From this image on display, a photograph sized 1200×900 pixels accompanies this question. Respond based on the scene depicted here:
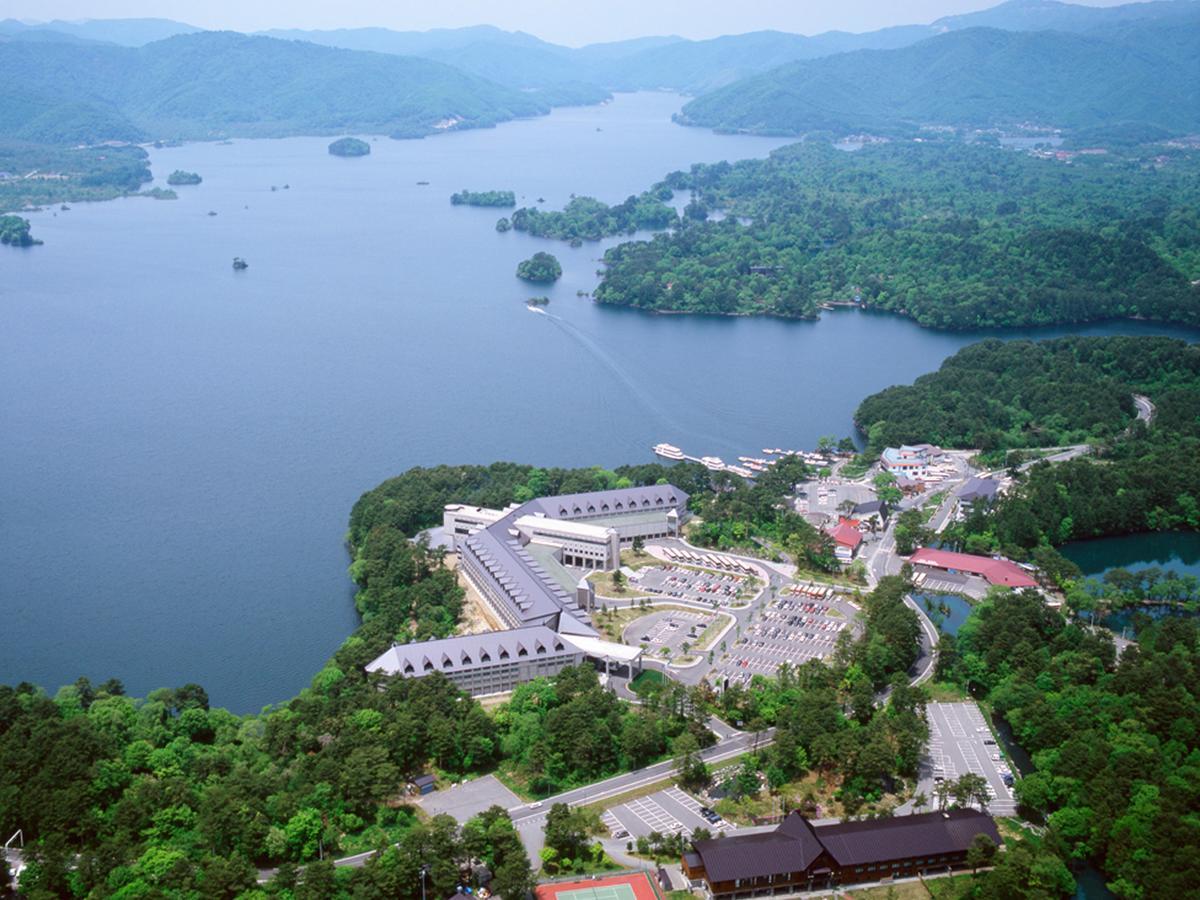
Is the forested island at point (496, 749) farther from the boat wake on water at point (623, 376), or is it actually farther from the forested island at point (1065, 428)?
the boat wake on water at point (623, 376)

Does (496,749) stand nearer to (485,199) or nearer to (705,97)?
(485,199)

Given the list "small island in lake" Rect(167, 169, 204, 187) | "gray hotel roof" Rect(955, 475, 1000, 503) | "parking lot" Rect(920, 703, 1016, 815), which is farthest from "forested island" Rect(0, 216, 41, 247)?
"parking lot" Rect(920, 703, 1016, 815)

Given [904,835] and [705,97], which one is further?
[705,97]

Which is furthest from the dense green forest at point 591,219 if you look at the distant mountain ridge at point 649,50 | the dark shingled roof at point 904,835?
the distant mountain ridge at point 649,50

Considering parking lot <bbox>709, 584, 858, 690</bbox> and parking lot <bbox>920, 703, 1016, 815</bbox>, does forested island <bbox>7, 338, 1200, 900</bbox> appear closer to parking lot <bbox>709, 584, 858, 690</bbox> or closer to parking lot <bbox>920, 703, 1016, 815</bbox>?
parking lot <bbox>920, 703, 1016, 815</bbox>

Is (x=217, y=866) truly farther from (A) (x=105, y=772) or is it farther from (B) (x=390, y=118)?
(B) (x=390, y=118)

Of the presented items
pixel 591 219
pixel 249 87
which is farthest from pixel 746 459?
pixel 249 87
